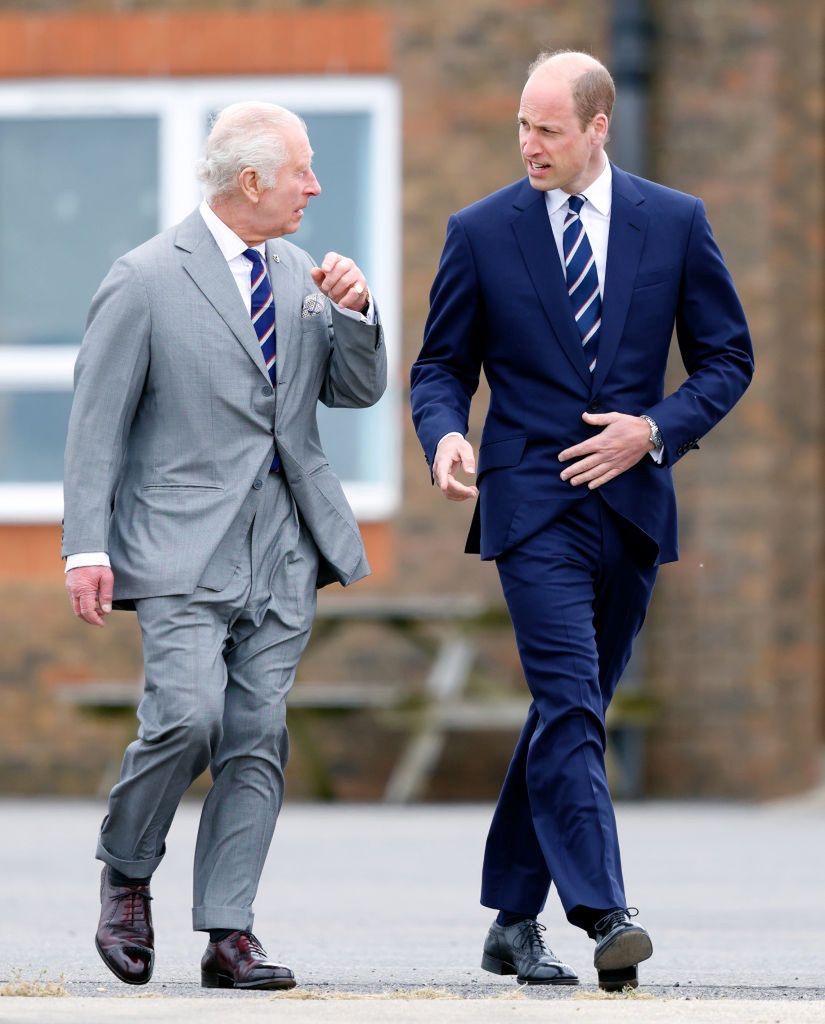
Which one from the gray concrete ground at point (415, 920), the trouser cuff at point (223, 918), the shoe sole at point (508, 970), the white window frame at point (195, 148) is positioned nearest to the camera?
the gray concrete ground at point (415, 920)

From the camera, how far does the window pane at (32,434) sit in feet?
37.7

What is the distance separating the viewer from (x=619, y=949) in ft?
15.8

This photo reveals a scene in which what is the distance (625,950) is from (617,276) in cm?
149

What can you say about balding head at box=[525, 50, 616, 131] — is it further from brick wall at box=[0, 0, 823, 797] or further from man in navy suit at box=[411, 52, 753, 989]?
brick wall at box=[0, 0, 823, 797]

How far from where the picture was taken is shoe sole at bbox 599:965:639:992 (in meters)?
4.88

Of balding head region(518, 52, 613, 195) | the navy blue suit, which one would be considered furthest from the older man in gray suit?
balding head region(518, 52, 613, 195)

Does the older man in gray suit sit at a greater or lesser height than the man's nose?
lesser

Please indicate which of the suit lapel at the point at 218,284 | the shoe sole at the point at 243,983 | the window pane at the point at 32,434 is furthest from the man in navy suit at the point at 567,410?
the window pane at the point at 32,434

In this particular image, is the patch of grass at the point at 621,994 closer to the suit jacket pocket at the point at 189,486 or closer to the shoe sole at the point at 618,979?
the shoe sole at the point at 618,979

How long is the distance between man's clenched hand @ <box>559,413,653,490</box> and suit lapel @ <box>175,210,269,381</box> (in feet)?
2.40

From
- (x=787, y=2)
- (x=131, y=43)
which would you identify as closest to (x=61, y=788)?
(x=131, y=43)

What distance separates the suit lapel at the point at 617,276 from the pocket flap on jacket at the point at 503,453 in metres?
0.21

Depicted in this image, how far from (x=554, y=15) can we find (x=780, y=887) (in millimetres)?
5000

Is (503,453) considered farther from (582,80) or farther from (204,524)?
(582,80)
